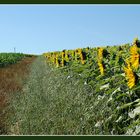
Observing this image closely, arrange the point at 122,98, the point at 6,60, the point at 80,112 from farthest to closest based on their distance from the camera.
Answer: the point at 6,60, the point at 80,112, the point at 122,98

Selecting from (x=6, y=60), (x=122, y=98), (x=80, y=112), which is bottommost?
(x=80, y=112)

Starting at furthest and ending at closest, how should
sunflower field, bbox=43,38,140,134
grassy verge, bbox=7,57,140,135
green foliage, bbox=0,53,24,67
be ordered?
green foliage, bbox=0,53,24,67 → grassy verge, bbox=7,57,140,135 → sunflower field, bbox=43,38,140,134

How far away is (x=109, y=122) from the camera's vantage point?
4.44 m

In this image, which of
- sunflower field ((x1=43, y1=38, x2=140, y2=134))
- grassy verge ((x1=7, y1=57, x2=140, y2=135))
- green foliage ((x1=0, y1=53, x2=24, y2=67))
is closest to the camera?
sunflower field ((x1=43, y1=38, x2=140, y2=134))

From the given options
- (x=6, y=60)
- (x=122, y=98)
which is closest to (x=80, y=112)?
(x=122, y=98)

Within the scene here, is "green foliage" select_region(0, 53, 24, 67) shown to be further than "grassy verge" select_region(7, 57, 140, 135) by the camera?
Yes

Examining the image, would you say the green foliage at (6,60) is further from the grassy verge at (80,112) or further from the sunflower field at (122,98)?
the sunflower field at (122,98)

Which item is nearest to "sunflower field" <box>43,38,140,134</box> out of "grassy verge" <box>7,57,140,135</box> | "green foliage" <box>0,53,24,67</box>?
"grassy verge" <box>7,57,140,135</box>

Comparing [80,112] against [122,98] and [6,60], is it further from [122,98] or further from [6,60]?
[6,60]

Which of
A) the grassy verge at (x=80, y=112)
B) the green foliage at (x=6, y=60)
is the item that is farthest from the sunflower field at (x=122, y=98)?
the green foliage at (x=6, y=60)

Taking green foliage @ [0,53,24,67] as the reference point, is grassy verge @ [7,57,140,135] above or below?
below

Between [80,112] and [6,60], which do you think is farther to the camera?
[6,60]

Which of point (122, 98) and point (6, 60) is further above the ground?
point (6, 60)

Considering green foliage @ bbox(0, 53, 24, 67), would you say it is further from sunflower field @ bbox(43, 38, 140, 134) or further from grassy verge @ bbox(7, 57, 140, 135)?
sunflower field @ bbox(43, 38, 140, 134)
